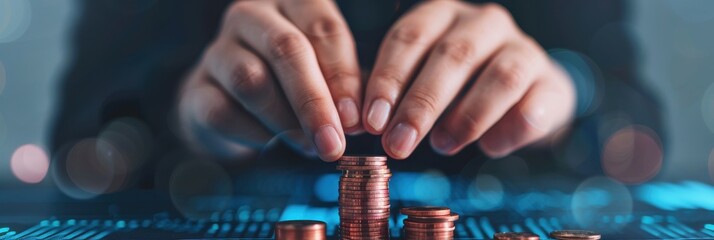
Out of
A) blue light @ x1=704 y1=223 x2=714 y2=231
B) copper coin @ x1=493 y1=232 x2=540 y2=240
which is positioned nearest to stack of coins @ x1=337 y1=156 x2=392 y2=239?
copper coin @ x1=493 y1=232 x2=540 y2=240

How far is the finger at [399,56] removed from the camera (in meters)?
1.19

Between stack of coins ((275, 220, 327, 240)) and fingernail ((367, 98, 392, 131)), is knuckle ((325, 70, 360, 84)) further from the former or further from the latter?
stack of coins ((275, 220, 327, 240))

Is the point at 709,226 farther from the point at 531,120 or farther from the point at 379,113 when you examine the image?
the point at 379,113

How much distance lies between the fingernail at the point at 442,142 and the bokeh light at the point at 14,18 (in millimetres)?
1181

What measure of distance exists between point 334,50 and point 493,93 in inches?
14.8

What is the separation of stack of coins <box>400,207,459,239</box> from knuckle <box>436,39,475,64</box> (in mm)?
328

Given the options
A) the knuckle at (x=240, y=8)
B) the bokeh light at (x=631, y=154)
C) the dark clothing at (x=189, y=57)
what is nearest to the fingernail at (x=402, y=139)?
the dark clothing at (x=189, y=57)

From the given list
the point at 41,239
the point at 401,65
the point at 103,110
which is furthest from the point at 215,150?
the point at 401,65

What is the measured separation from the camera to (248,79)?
52.6 inches

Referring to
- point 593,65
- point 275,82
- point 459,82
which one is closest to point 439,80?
point 459,82

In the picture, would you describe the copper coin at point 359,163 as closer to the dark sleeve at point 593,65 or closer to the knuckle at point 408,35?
the knuckle at point 408,35

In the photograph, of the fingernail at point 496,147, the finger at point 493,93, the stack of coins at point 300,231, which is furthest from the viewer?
the fingernail at point 496,147

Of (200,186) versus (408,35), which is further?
(200,186)

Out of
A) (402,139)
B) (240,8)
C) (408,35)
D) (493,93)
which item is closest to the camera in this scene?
(402,139)
